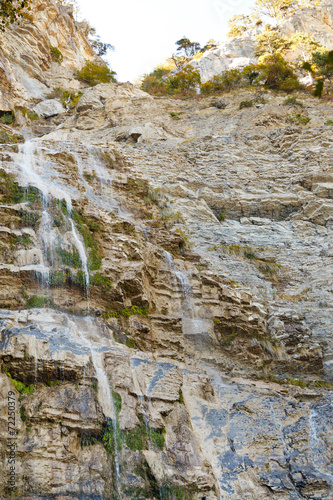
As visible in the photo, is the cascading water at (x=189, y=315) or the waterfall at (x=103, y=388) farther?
the cascading water at (x=189, y=315)

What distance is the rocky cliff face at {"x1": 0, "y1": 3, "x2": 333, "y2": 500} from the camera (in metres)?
6.64

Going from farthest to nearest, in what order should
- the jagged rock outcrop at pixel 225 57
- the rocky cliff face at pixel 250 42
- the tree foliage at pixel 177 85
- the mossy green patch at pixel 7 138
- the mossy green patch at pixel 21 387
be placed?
the jagged rock outcrop at pixel 225 57, the rocky cliff face at pixel 250 42, the tree foliage at pixel 177 85, the mossy green patch at pixel 7 138, the mossy green patch at pixel 21 387

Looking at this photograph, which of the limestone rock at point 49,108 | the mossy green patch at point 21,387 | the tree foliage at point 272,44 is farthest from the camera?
the tree foliage at point 272,44

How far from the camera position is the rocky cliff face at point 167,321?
6637mm

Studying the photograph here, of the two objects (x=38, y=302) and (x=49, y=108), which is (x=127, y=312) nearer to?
(x=38, y=302)

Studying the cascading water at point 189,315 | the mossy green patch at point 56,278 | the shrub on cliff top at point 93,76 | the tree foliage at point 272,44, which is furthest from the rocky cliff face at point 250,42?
the mossy green patch at point 56,278

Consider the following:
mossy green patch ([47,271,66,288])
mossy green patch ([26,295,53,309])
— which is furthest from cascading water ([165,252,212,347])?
mossy green patch ([26,295,53,309])

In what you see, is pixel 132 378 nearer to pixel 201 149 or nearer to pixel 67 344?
pixel 67 344

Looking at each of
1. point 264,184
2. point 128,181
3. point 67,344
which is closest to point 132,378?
point 67,344

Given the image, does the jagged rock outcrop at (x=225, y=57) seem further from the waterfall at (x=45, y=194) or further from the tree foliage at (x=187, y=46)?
the waterfall at (x=45, y=194)

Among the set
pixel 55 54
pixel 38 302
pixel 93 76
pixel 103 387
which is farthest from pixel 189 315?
pixel 55 54

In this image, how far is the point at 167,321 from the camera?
10.9 m

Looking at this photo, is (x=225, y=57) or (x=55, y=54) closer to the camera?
(x=55, y=54)

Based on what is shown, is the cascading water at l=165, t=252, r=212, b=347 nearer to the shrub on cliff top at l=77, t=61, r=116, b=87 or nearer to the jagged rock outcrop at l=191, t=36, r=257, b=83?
the shrub on cliff top at l=77, t=61, r=116, b=87
